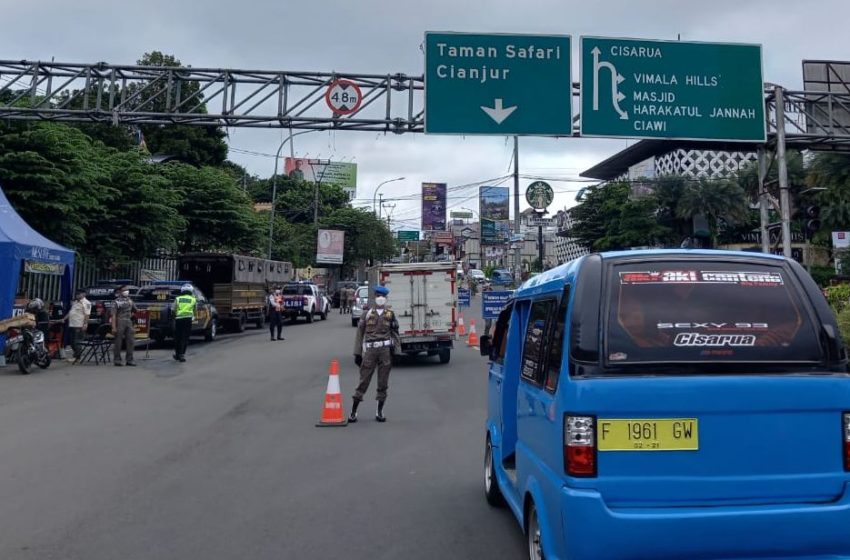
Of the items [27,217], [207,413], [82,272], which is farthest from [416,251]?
[207,413]

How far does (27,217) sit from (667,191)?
34521 millimetres

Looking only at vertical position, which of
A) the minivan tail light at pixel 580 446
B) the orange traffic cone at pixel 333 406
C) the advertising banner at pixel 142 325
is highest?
the advertising banner at pixel 142 325

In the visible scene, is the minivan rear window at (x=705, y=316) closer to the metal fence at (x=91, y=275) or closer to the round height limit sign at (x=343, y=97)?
the round height limit sign at (x=343, y=97)

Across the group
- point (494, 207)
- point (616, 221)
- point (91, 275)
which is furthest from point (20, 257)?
point (616, 221)

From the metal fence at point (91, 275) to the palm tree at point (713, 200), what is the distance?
28143mm

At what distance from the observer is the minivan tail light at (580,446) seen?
11.3 ft

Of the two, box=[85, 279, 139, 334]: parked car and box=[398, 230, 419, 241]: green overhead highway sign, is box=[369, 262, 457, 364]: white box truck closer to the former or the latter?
box=[85, 279, 139, 334]: parked car

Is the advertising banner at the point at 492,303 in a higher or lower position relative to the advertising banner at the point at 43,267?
lower

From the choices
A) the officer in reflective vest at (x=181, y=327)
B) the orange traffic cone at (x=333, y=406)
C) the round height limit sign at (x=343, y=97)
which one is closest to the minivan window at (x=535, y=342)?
the orange traffic cone at (x=333, y=406)

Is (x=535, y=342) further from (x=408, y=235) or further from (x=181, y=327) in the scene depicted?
(x=408, y=235)

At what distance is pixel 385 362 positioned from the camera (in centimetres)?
995

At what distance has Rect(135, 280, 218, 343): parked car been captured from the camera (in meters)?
21.2

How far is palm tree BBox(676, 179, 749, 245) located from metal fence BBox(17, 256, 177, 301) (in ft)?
92.3

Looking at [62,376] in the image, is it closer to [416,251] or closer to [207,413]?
[207,413]
